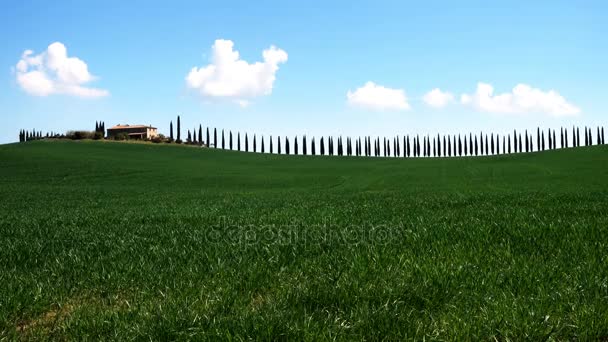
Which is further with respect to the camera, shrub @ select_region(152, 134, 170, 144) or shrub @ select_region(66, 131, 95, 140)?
shrub @ select_region(152, 134, 170, 144)

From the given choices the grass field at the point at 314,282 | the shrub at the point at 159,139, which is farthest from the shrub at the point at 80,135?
the grass field at the point at 314,282

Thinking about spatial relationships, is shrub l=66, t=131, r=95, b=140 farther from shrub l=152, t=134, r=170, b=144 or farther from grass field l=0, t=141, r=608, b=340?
grass field l=0, t=141, r=608, b=340

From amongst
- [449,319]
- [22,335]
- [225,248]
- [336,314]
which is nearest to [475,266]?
[449,319]

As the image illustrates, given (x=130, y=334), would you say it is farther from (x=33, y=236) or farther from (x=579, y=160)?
(x=579, y=160)

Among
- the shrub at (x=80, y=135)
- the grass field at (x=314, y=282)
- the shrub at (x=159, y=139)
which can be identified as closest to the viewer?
the grass field at (x=314, y=282)

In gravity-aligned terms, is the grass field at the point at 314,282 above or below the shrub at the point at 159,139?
below

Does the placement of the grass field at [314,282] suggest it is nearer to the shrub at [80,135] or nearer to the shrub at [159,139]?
the shrub at [159,139]

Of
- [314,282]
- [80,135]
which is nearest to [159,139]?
[80,135]

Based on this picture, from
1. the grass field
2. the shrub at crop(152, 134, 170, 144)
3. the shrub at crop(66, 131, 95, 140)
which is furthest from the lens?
the shrub at crop(152, 134, 170, 144)

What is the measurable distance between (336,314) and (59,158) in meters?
77.0

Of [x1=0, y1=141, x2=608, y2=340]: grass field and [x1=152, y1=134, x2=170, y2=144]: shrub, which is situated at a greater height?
[x1=152, y1=134, x2=170, y2=144]: shrub

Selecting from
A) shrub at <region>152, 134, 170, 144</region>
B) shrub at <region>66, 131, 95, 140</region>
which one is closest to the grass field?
shrub at <region>152, 134, 170, 144</region>

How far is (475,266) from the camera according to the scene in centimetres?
587

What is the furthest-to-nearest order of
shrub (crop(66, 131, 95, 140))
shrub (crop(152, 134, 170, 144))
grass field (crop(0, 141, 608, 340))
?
shrub (crop(152, 134, 170, 144)), shrub (crop(66, 131, 95, 140)), grass field (crop(0, 141, 608, 340))
